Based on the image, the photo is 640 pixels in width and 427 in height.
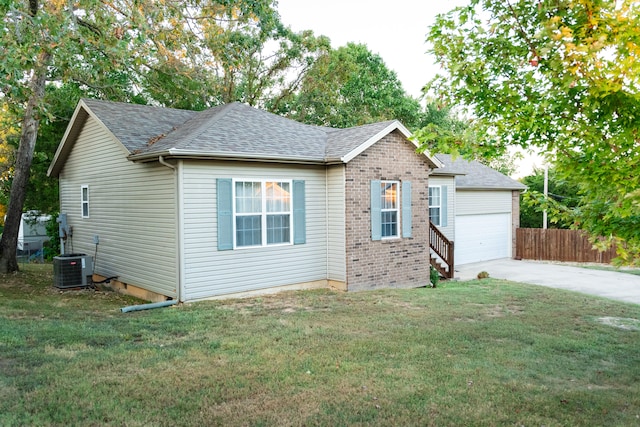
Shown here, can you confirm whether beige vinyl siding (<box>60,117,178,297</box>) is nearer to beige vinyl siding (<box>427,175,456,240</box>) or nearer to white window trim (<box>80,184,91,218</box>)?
white window trim (<box>80,184,91,218</box>)

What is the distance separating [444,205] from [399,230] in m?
6.11

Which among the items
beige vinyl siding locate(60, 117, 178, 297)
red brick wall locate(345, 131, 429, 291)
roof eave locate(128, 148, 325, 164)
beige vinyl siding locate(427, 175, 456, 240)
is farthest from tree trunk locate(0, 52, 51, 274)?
beige vinyl siding locate(427, 175, 456, 240)

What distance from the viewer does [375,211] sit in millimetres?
12641

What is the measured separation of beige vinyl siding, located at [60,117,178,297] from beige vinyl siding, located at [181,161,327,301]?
1.35 ft

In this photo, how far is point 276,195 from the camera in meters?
11.6

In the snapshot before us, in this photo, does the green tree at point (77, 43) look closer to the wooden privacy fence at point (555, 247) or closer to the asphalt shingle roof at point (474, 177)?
the asphalt shingle roof at point (474, 177)

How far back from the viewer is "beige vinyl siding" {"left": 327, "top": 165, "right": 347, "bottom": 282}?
12211 millimetres

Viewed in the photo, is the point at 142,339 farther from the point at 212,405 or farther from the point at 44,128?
the point at 44,128

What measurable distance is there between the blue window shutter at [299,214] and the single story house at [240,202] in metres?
0.03

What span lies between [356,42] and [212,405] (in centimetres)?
3103

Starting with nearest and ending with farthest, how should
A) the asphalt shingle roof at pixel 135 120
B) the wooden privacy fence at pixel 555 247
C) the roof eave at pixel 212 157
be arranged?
the roof eave at pixel 212 157, the asphalt shingle roof at pixel 135 120, the wooden privacy fence at pixel 555 247

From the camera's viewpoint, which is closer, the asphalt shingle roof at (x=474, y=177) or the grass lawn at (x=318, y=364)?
the grass lawn at (x=318, y=364)

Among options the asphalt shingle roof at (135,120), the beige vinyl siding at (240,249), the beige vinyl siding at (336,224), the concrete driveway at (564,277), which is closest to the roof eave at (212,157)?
the beige vinyl siding at (240,249)

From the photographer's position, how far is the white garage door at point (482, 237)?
2036 cm
